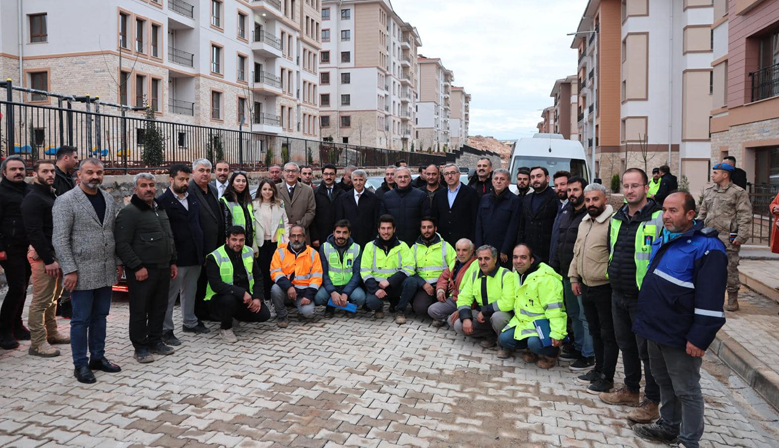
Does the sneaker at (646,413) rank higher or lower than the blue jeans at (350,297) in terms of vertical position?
lower

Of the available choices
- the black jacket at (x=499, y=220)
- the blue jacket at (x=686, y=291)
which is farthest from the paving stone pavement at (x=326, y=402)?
the black jacket at (x=499, y=220)

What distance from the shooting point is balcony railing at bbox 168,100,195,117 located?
115 feet

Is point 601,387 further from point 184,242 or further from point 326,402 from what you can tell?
point 184,242

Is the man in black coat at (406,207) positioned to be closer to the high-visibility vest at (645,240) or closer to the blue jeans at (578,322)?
the blue jeans at (578,322)

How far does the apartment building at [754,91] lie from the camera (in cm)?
1648

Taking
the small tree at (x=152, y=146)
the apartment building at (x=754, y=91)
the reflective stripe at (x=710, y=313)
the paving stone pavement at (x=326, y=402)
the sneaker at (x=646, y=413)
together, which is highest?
the apartment building at (x=754, y=91)

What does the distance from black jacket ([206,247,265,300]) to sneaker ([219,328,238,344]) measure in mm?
462

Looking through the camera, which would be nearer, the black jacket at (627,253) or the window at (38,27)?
the black jacket at (627,253)

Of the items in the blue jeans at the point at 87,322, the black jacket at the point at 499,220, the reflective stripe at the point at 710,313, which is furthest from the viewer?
the black jacket at the point at 499,220

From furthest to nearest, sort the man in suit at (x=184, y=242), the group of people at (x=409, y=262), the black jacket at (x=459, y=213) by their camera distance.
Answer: the black jacket at (x=459, y=213) → the man in suit at (x=184, y=242) → the group of people at (x=409, y=262)

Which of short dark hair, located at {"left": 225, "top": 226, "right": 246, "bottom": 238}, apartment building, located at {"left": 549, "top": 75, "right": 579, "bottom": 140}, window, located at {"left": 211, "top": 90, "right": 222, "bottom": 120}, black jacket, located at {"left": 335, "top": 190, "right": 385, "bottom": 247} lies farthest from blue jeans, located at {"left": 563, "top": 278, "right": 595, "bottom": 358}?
apartment building, located at {"left": 549, "top": 75, "right": 579, "bottom": 140}

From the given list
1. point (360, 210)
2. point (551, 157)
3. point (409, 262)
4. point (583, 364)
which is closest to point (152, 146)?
point (360, 210)

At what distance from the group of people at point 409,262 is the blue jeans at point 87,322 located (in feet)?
0.04

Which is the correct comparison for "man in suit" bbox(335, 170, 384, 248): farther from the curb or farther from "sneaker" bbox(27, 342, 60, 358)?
the curb
